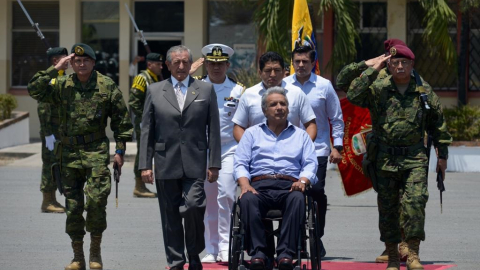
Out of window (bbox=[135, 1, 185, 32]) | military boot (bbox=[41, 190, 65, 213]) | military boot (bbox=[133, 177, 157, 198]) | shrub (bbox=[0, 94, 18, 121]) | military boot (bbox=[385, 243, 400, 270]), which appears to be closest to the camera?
military boot (bbox=[385, 243, 400, 270])

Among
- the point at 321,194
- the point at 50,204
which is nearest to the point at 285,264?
the point at 321,194

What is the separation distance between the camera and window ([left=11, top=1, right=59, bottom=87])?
24.9m

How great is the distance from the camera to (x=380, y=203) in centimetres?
904

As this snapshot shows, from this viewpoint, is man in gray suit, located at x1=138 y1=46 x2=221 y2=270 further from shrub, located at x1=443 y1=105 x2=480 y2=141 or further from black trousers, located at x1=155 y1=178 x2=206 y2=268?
shrub, located at x1=443 y1=105 x2=480 y2=141

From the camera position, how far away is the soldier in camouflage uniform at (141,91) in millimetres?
13820

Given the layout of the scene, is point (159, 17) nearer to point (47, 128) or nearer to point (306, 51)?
point (47, 128)

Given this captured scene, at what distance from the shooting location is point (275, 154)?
8586 millimetres

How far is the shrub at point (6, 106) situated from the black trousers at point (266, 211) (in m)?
14.7

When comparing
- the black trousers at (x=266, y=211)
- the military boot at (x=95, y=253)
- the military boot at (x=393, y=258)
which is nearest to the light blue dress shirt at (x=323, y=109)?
the military boot at (x=393, y=258)

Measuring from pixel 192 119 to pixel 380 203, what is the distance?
6.10ft

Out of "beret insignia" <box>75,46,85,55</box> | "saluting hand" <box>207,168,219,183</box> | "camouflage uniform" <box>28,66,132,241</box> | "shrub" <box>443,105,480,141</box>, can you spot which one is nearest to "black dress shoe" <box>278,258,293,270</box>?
"saluting hand" <box>207,168,219,183</box>

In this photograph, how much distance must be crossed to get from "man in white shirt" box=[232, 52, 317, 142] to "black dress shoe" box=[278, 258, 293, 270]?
1.79 meters

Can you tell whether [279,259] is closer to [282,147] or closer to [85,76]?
[282,147]

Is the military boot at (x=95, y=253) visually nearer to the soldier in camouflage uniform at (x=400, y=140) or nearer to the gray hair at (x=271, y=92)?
the gray hair at (x=271, y=92)
